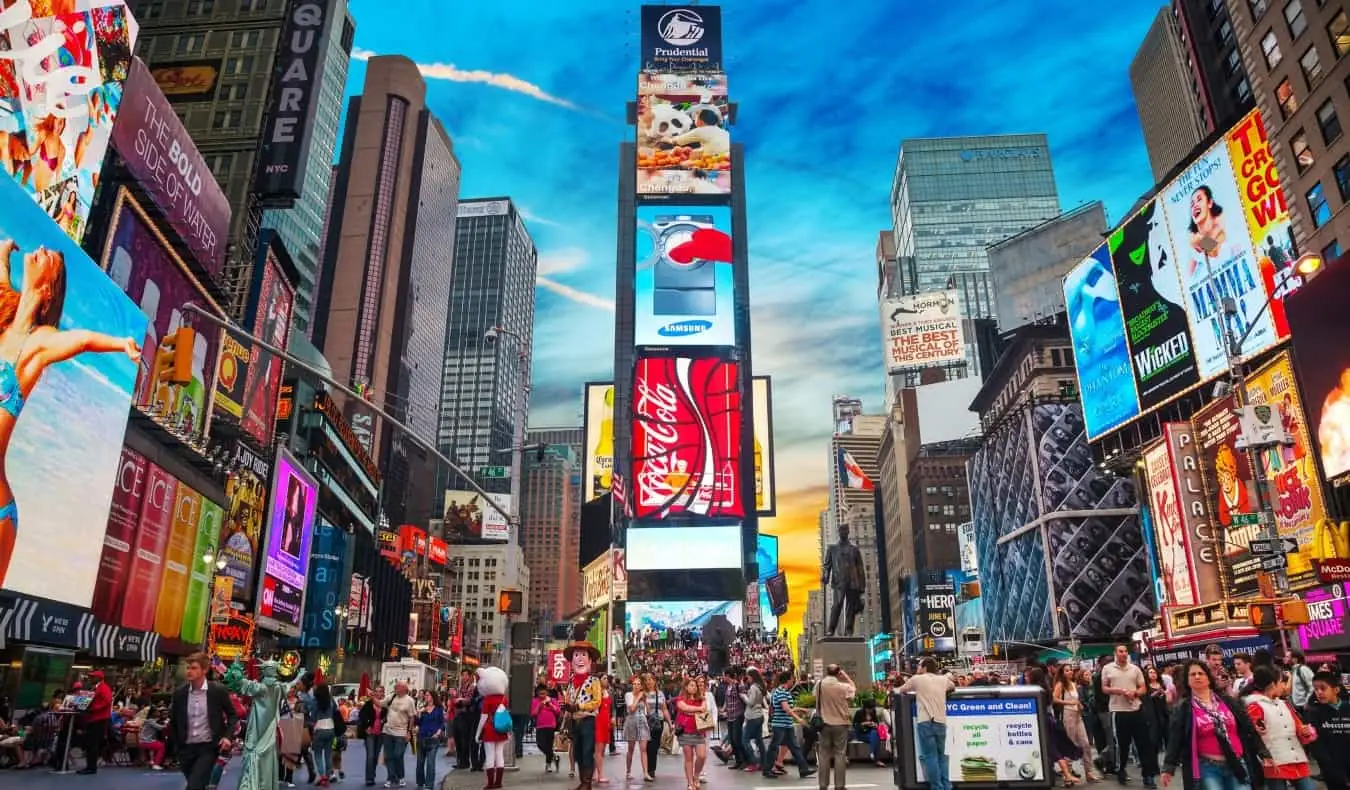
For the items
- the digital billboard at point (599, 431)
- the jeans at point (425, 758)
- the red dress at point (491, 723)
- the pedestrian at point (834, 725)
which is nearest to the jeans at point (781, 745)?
the pedestrian at point (834, 725)

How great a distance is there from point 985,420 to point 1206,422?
160 ft

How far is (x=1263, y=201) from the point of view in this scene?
39156mm

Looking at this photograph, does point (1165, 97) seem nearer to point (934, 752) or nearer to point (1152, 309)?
point (1152, 309)

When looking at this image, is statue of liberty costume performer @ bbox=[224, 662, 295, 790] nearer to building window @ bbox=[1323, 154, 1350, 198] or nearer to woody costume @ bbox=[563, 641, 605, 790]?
woody costume @ bbox=[563, 641, 605, 790]

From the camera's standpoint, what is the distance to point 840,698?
12016 millimetres

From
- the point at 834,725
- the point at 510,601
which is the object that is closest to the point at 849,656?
the point at 510,601

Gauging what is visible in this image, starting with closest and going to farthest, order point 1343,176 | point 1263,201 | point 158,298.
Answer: point 1343,176, point 158,298, point 1263,201

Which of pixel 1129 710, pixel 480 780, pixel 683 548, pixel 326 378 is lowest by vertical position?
pixel 480 780

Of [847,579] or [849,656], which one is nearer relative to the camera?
[849,656]

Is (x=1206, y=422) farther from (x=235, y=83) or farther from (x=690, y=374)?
(x=235, y=83)

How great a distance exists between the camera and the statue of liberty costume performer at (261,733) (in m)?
9.91

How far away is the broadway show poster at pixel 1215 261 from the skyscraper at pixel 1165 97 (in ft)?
136

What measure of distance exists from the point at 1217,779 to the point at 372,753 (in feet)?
42.0

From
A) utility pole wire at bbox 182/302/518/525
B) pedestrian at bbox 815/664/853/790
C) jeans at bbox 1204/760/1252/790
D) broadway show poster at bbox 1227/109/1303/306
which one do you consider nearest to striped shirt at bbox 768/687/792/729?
pedestrian at bbox 815/664/853/790
